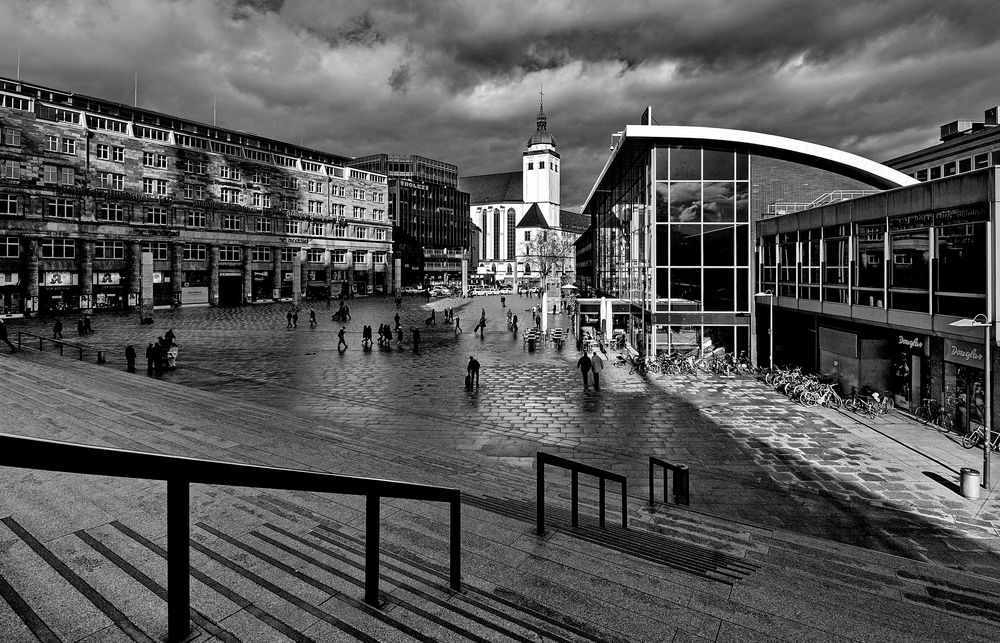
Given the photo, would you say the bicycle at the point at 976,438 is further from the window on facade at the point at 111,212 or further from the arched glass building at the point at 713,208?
Result: the window on facade at the point at 111,212

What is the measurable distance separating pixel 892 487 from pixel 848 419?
631cm

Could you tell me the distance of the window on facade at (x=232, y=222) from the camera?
70.2 metres

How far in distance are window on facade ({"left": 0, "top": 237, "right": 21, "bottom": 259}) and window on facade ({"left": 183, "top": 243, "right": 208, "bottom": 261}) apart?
53.4ft

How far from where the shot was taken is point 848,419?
1719cm

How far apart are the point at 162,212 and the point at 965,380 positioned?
69.4 m

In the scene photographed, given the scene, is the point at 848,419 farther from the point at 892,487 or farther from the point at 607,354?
the point at 607,354

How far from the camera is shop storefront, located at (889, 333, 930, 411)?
17375 mm

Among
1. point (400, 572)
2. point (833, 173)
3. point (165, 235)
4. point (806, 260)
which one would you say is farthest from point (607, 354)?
point (165, 235)

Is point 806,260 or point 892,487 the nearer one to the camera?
point 892,487

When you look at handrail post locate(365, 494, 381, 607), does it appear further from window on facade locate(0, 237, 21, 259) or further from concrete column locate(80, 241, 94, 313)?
concrete column locate(80, 241, 94, 313)

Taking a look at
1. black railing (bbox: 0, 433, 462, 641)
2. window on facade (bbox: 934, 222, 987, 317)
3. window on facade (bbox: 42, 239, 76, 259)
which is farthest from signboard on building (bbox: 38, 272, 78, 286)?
window on facade (bbox: 934, 222, 987, 317)

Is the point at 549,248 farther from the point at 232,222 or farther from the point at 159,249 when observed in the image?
the point at 159,249

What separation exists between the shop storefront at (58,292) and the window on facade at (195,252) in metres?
12.4

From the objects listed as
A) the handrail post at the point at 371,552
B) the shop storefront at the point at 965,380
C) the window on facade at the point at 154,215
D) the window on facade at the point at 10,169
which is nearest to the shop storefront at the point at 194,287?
the window on facade at the point at 154,215
